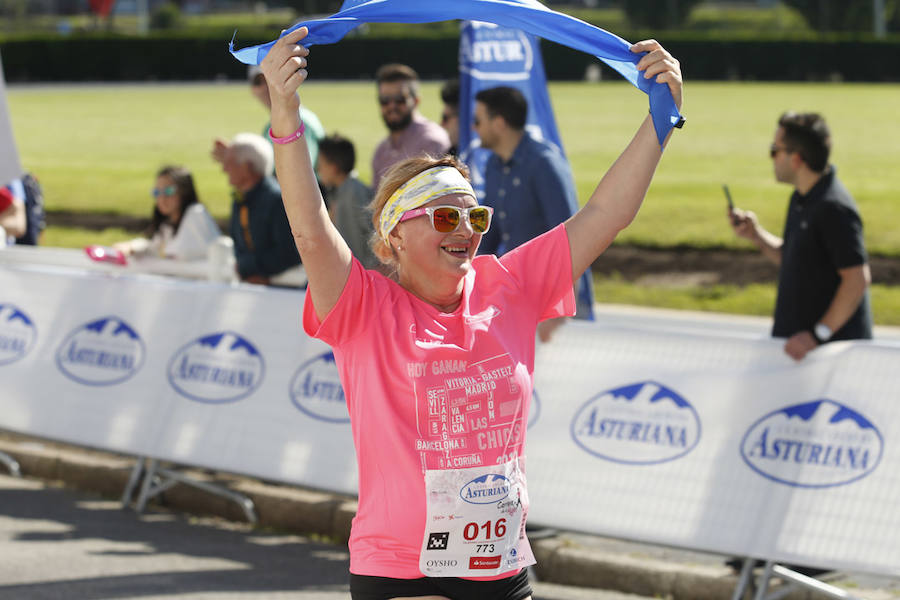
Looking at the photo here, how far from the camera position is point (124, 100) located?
1987 inches

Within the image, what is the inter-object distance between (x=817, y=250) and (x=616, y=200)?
2.96 metres

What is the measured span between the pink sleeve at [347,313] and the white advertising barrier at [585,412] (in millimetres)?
3007

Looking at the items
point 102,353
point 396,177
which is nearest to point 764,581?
point 396,177

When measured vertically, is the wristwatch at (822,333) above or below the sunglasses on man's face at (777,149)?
below

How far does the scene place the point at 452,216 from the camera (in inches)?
123

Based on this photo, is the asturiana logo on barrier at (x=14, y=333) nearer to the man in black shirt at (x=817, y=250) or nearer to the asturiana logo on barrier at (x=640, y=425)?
the asturiana logo on barrier at (x=640, y=425)

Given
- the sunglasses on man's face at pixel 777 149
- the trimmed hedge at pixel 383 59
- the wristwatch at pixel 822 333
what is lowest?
the wristwatch at pixel 822 333

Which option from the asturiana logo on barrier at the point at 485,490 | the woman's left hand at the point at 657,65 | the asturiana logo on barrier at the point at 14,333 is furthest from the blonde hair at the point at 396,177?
the asturiana logo on barrier at the point at 14,333

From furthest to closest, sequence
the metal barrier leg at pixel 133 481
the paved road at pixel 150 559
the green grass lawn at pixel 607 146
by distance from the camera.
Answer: the green grass lawn at pixel 607 146
the metal barrier leg at pixel 133 481
the paved road at pixel 150 559

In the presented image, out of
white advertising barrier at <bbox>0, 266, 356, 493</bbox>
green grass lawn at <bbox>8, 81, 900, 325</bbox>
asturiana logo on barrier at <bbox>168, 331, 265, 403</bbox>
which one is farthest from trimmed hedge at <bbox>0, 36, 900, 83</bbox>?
asturiana logo on barrier at <bbox>168, 331, 265, 403</bbox>

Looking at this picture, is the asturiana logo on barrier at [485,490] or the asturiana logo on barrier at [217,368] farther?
the asturiana logo on barrier at [217,368]

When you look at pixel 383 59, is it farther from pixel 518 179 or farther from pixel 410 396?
pixel 410 396

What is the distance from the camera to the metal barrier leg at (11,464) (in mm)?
7930

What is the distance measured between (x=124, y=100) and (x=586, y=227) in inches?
1946
